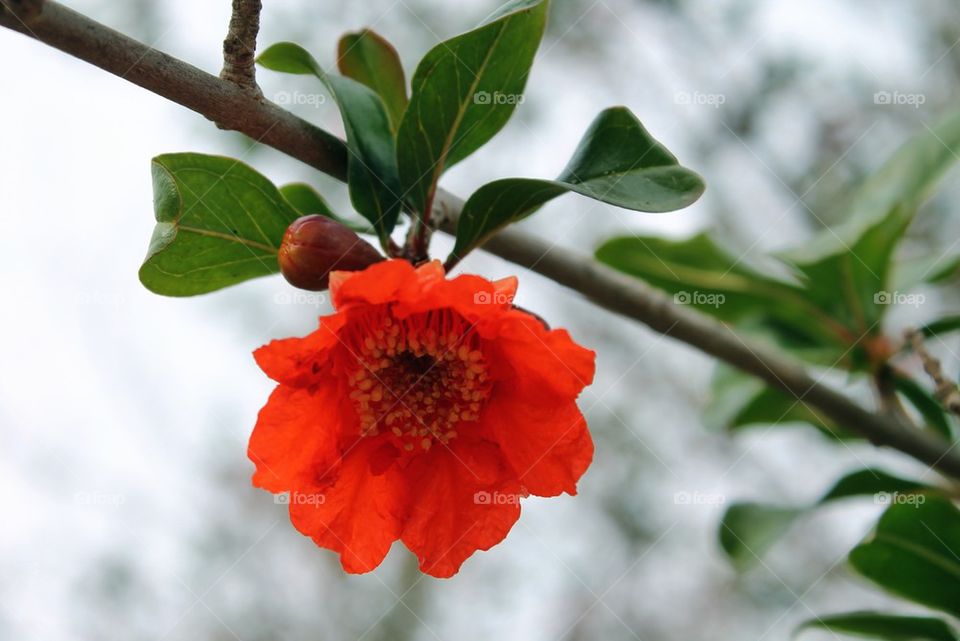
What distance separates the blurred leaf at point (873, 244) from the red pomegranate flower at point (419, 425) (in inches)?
52.0

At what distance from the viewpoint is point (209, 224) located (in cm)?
148

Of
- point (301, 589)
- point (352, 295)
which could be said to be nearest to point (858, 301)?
point (352, 295)

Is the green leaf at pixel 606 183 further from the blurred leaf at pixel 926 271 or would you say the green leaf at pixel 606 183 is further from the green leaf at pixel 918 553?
the blurred leaf at pixel 926 271

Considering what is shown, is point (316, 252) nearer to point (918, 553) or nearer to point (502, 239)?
point (502, 239)

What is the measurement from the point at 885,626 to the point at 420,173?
160cm

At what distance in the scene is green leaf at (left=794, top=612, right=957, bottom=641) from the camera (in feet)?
6.73

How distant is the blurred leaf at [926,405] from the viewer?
2.42 m

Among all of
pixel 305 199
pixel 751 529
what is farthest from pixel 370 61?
pixel 751 529

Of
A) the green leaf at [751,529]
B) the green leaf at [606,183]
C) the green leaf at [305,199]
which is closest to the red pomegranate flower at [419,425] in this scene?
the green leaf at [606,183]

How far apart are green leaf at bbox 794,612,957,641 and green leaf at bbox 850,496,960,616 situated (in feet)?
0.18

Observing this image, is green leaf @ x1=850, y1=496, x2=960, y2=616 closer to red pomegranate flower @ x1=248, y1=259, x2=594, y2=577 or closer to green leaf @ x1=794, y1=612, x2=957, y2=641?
green leaf @ x1=794, y1=612, x2=957, y2=641

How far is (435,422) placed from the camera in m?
1.52

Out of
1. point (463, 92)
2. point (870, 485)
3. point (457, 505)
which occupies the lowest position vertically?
point (870, 485)

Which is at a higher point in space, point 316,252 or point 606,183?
point 606,183
